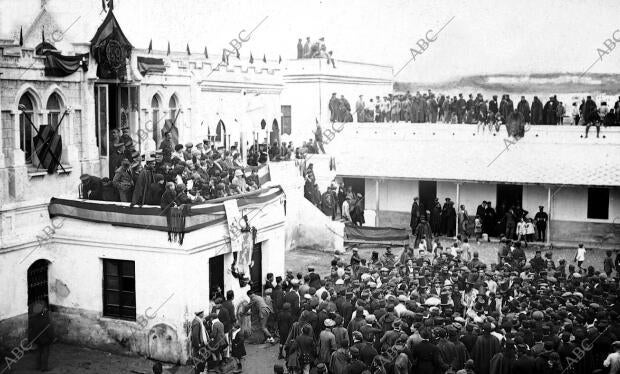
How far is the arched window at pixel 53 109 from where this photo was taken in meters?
22.5

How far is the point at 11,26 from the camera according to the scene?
29.5 meters

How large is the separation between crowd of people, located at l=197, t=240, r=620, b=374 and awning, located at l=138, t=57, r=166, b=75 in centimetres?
956

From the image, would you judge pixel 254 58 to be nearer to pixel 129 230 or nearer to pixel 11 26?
pixel 11 26

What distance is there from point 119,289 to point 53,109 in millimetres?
6010

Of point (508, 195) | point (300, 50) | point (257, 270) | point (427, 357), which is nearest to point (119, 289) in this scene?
point (257, 270)

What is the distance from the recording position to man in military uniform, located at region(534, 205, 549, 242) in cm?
3356

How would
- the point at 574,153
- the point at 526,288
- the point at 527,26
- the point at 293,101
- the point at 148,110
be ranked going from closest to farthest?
the point at 526,288 < the point at 148,110 < the point at 574,153 < the point at 293,101 < the point at 527,26

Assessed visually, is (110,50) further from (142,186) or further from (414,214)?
(414,214)

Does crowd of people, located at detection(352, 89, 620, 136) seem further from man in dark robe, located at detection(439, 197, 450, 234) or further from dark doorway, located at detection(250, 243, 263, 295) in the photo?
dark doorway, located at detection(250, 243, 263, 295)

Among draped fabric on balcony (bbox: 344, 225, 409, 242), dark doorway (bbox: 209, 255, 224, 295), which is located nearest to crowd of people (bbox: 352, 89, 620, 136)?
draped fabric on balcony (bbox: 344, 225, 409, 242)

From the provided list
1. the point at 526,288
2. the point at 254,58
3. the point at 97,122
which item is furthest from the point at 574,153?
the point at 97,122

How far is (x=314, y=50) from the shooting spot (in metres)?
43.2

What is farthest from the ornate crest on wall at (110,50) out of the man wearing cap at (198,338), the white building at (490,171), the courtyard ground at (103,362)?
the white building at (490,171)

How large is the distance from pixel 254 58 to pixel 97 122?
18.9m
